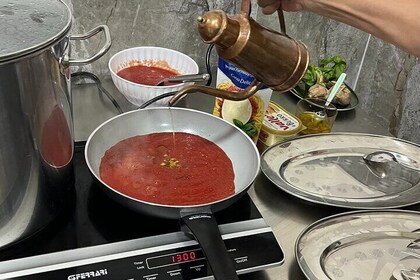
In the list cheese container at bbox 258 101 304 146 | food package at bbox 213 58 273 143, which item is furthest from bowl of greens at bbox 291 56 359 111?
food package at bbox 213 58 273 143

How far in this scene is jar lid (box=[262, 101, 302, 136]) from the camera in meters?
0.95

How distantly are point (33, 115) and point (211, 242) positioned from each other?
0.81ft

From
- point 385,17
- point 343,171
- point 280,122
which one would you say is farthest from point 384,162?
point 385,17

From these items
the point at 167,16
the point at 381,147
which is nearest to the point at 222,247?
the point at 381,147

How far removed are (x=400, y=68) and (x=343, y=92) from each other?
203mm

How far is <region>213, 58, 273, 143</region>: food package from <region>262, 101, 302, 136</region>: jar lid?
5 cm

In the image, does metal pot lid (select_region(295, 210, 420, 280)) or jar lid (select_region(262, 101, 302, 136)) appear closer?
metal pot lid (select_region(295, 210, 420, 280))

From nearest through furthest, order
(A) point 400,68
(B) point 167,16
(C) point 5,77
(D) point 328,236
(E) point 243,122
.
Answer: (C) point 5,77 → (D) point 328,236 → (E) point 243,122 → (B) point 167,16 → (A) point 400,68

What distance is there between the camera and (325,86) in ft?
3.61

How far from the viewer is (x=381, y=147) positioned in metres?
0.98

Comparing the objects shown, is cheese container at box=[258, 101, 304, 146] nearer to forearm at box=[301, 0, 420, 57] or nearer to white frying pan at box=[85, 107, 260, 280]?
white frying pan at box=[85, 107, 260, 280]

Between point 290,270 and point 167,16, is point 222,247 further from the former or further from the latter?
point 167,16

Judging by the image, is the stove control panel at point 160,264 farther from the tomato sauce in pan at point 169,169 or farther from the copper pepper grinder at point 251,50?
the copper pepper grinder at point 251,50

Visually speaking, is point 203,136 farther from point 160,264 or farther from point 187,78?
point 160,264
